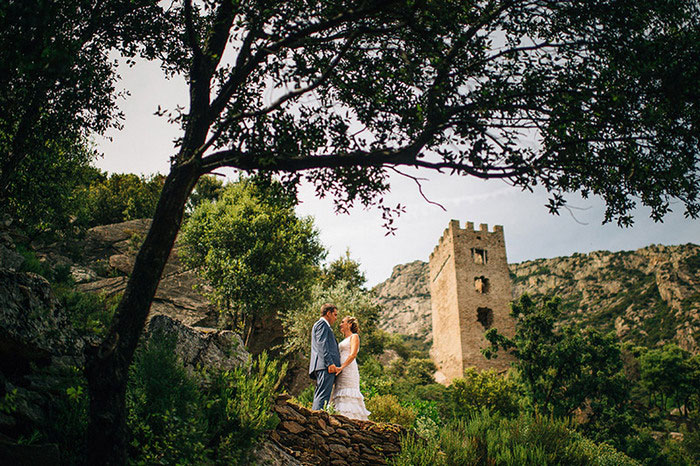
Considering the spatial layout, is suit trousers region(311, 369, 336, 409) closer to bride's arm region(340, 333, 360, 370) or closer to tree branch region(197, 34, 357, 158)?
bride's arm region(340, 333, 360, 370)

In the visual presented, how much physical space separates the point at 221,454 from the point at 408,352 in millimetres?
62195

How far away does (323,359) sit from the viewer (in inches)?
320

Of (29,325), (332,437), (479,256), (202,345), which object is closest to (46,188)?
(202,345)

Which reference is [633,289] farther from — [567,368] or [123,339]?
[123,339]

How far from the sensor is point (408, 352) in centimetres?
6438

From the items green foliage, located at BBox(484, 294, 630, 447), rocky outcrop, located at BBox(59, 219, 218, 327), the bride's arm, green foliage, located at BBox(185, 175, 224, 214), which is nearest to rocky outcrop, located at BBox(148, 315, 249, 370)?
the bride's arm

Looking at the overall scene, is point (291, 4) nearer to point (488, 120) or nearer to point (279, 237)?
point (488, 120)

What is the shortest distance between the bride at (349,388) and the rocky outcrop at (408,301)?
325 ft

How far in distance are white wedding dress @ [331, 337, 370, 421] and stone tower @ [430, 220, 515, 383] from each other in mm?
29028

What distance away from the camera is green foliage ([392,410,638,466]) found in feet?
21.8

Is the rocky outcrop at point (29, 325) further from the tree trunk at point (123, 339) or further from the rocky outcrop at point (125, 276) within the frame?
the rocky outcrop at point (125, 276)

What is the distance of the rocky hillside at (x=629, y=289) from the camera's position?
217ft

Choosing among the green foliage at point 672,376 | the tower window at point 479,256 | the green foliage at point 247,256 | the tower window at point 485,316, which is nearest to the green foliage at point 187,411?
the green foliage at point 247,256

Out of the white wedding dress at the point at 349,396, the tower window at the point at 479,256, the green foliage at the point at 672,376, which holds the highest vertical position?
the tower window at the point at 479,256
